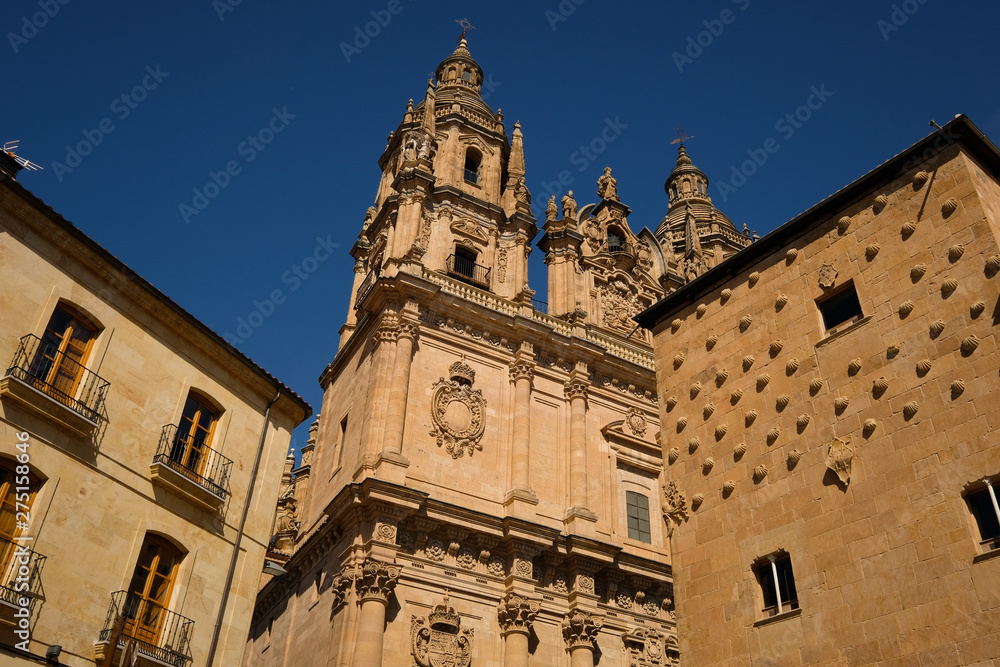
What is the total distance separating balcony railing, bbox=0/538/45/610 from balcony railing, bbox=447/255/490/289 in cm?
2073

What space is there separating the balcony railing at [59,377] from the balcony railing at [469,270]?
1823 centimetres

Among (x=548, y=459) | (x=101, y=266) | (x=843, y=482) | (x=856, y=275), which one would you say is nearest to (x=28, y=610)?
(x=101, y=266)

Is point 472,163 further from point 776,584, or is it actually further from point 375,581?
point 776,584

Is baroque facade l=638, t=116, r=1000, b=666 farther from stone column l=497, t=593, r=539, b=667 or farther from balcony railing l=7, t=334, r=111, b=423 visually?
stone column l=497, t=593, r=539, b=667

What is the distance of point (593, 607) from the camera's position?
25.5 m

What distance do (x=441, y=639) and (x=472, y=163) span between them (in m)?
21.5

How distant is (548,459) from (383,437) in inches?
236

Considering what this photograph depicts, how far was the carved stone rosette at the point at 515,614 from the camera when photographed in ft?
78.3

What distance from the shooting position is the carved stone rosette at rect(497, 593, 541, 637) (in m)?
23.9

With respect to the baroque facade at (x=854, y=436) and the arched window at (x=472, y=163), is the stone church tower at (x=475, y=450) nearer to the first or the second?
the arched window at (x=472, y=163)

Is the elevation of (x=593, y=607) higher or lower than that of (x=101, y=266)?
lower

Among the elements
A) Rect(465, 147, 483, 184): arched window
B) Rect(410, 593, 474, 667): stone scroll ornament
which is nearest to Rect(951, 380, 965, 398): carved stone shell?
Rect(410, 593, 474, 667): stone scroll ornament

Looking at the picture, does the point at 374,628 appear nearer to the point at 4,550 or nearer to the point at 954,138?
the point at 4,550

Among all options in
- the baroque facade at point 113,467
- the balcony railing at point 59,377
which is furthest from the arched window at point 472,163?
the balcony railing at point 59,377
